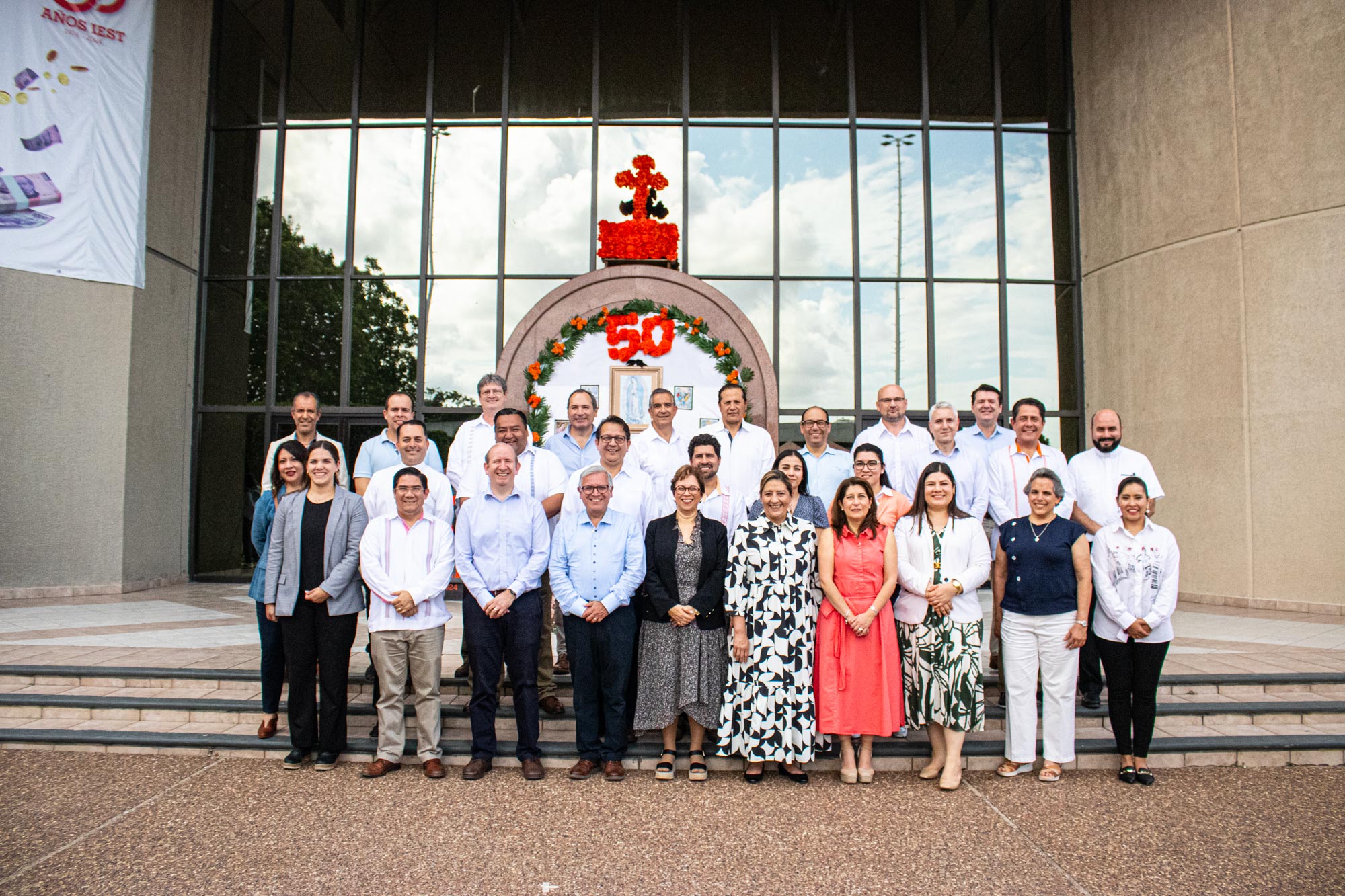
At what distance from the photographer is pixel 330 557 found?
14.4ft

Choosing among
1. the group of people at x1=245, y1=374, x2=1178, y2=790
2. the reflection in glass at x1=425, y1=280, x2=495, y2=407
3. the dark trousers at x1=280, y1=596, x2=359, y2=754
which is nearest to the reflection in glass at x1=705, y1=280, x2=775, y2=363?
the reflection in glass at x1=425, y1=280, x2=495, y2=407

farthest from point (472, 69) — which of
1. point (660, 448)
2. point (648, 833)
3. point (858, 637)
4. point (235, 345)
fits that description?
point (648, 833)

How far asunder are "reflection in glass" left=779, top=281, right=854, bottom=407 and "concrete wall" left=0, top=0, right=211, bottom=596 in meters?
7.73

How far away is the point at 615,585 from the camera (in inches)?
171

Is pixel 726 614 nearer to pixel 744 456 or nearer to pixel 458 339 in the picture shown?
pixel 744 456

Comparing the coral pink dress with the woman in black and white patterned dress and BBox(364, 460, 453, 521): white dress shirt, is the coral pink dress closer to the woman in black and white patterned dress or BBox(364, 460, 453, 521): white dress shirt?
the woman in black and white patterned dress

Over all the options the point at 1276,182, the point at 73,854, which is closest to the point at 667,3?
the point at 1276,182

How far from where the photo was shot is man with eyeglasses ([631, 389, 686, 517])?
5.29m

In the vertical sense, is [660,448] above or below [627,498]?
above

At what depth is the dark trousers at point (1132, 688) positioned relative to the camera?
4312 mm

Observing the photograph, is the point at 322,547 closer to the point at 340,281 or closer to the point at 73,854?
the point at 73,854

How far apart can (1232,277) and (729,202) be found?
5.91 m

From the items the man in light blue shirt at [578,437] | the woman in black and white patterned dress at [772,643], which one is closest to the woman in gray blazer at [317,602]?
the man in light blue shirt at [578,437]

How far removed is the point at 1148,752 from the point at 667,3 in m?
10.5
